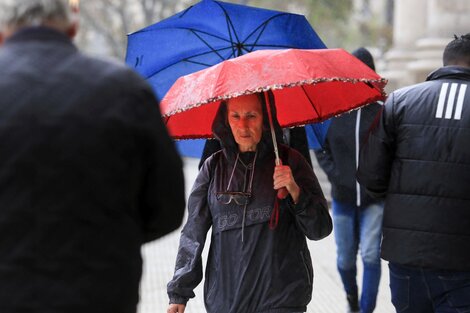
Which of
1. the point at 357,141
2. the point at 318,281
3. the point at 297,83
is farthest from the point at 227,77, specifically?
the point at 318,281

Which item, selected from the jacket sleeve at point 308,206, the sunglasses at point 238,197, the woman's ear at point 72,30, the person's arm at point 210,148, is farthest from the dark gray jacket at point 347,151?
the woman's ear at point 72,30

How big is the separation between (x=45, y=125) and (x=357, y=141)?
14.7ft

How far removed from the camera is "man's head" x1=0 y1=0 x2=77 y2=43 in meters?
2.97

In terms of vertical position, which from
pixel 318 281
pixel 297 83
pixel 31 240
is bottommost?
pixel 318 281

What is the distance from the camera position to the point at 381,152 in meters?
4.61

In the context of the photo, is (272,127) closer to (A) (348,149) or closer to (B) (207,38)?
(B) (207,38)

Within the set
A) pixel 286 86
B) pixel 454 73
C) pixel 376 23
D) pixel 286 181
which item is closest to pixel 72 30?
pixel 286 86

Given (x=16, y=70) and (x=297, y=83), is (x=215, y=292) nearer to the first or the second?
(x=297, y=83)

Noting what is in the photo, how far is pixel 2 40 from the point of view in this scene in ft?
10.1

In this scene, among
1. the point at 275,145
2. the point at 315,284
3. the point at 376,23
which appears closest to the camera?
the point at 275,145

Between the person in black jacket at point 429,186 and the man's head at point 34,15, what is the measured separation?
201 cm

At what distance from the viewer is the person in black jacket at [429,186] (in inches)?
173

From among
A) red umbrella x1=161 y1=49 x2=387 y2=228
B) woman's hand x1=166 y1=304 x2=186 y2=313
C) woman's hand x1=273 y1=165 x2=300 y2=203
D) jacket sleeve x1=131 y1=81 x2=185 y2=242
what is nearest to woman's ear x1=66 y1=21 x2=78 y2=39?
jacket sleeve x1=131 y1=81 x2=185 y2=242

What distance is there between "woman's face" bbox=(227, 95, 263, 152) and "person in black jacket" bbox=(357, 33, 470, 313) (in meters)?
0.55
